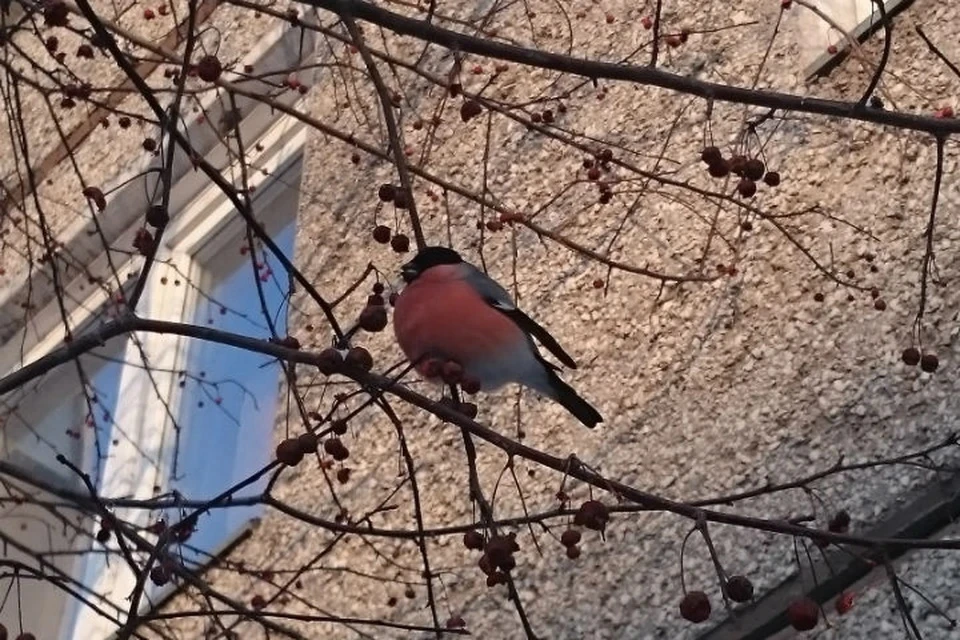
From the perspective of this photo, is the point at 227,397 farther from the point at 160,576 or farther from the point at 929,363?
the point at 929,363

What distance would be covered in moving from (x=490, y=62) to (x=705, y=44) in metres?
0.65

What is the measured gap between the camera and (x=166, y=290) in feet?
12.4

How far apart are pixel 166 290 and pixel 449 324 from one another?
6.98 ft

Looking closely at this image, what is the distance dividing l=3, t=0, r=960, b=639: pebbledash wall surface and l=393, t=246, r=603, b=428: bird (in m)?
0.27

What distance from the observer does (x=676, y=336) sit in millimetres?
2273

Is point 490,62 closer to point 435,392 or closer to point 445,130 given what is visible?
point 445,130

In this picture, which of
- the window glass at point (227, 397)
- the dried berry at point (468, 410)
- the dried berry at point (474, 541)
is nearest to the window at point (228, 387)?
→ the window glass at point (227, 397)

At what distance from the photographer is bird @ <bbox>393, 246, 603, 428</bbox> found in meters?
1.83

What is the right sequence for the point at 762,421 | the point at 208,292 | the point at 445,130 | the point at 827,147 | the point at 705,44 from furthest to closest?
1. the point at 208,292
2. the point at 445,130
3. the point at 705,44
4. the point at 827,147
5. the point at 762,421

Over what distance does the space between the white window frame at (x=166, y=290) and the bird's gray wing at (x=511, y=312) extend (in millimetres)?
1510

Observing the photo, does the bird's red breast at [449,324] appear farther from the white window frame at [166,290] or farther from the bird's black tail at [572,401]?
the white window frame at [166,290]

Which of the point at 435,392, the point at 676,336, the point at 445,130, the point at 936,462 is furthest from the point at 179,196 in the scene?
the point at 936,462

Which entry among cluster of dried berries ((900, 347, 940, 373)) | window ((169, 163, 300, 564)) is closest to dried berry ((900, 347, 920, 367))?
cluster of dried berries ((900, 347, 940, 373))

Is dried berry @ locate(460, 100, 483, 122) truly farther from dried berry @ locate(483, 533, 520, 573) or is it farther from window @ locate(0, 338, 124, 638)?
window @ locate(0, 338, 124, 638)
